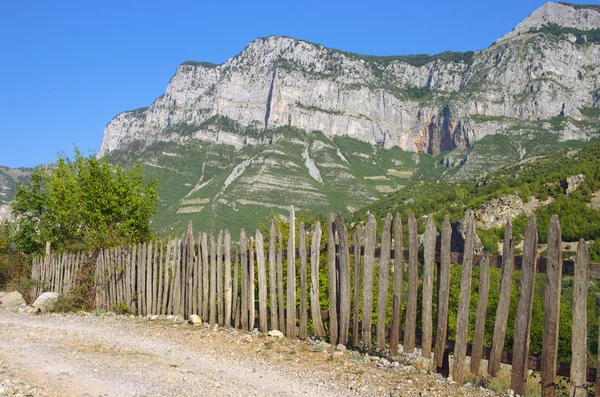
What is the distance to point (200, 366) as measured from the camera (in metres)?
5.82

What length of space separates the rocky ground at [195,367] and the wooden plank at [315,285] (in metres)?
0.23

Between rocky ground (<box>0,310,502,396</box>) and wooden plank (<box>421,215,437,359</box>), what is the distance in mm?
303

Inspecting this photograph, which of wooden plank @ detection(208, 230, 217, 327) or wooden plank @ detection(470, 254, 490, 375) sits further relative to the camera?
wooden plank @ detection(208, 230, 217, 327)

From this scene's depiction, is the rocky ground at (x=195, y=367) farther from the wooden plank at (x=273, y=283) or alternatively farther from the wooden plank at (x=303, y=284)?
the wooden plank at (x=273, y=283)

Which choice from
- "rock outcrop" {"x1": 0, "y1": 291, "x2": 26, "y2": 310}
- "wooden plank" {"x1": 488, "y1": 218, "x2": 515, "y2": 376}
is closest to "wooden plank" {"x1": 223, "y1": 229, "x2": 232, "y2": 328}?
"wooden plank" {"x1": 488, "y1": 218, "x2": 515, "y2": 376}

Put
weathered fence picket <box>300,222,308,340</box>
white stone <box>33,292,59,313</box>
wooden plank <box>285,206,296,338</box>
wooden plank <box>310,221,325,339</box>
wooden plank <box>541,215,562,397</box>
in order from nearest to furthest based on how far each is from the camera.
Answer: wooden plank <box>541,215,562,397</box>
wooden plank <box>310,221,325,339</box>
weathered fence picket <box>300,222,308,340</box>
wooden plank <box>285,206,296,338</box>
white stone <box>33,292,59,313</box>

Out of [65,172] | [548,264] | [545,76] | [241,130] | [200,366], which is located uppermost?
[545,76]

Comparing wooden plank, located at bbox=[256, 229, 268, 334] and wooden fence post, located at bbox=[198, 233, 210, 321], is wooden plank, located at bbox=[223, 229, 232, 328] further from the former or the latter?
wooden plank, located at bbox=[256, 229, 268, 334]

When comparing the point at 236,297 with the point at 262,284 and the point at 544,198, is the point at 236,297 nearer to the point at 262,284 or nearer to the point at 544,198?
the point at 262,284

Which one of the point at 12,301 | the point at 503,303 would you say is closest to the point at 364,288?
the point at 503,303

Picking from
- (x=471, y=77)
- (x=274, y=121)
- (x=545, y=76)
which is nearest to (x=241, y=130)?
(x=274, y=121)

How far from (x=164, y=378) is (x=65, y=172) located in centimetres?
1339

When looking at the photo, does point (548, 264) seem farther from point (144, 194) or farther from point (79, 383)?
point (144, 194)

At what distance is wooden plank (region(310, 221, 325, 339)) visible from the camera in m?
6.90
